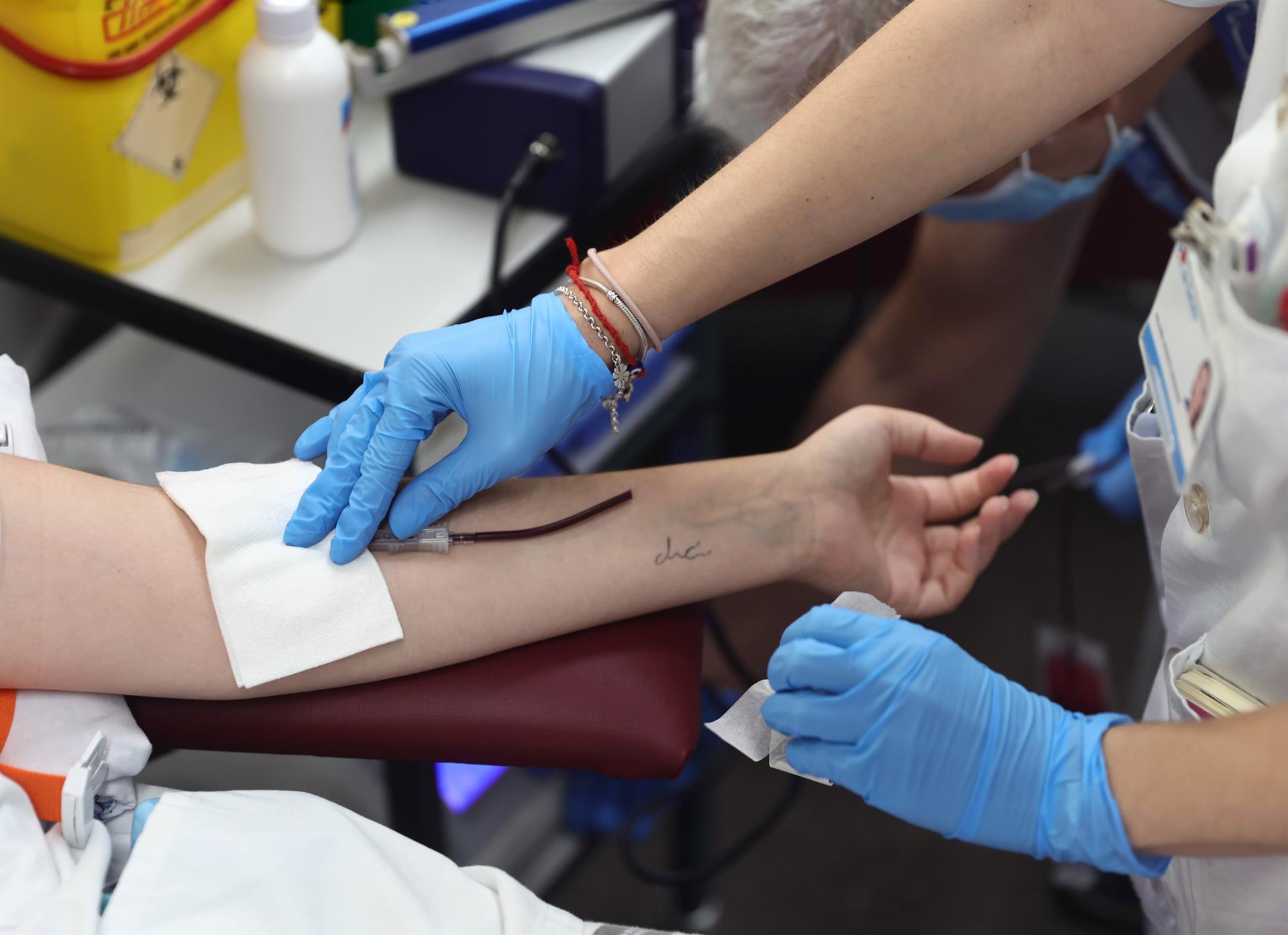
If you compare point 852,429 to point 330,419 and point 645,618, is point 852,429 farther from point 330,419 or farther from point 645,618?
point 330,419

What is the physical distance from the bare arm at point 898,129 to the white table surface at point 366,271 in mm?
282

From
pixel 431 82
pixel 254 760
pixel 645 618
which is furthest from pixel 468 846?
pixel 431 82

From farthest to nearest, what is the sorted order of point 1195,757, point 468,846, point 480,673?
1. point 468,846
2. point 480,673
3. point 1195,757

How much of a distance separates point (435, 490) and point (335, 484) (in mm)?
74

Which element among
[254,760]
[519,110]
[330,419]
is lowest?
[254,760]

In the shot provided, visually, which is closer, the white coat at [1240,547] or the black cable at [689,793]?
the white coat at [1240,547]

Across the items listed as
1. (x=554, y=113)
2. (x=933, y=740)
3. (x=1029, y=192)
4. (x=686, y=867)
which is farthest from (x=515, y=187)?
(x=686, y=867)

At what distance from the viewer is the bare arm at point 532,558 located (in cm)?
83

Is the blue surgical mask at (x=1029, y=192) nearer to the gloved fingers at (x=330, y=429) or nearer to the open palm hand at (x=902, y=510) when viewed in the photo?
the open palm hand at (x=902, y=510)

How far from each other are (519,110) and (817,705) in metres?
0.70

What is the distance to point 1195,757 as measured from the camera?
2.42 feet

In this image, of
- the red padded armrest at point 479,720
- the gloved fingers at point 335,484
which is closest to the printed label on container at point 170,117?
the gloved fingers at point 335,484

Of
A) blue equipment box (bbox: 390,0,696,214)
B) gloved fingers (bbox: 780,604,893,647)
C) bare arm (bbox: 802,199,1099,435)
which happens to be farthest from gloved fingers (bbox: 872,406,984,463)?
bare arm (bbox: 802,199,1099,435)

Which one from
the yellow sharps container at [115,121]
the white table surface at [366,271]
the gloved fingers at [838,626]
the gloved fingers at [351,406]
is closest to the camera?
the gloved fingers at [838,626]
